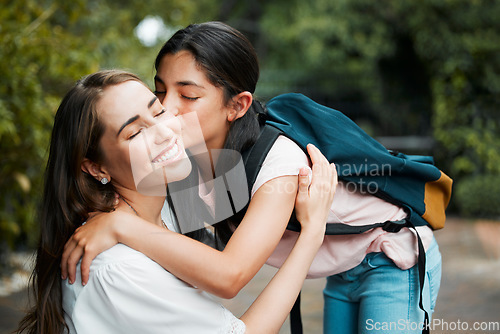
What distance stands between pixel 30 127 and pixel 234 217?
9.33 feet

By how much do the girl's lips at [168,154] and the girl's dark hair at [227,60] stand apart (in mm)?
238

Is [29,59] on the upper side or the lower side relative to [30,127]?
upper

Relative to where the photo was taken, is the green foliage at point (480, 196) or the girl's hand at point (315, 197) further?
the green foliage at point (480, 196)

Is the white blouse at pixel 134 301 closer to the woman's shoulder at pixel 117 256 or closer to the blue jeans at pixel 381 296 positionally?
the woman's shoulder at pixel 117 256

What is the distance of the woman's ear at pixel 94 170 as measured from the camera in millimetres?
1654

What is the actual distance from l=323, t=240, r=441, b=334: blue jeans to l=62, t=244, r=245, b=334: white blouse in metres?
0.62

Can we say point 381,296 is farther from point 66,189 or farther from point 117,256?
point 66,189

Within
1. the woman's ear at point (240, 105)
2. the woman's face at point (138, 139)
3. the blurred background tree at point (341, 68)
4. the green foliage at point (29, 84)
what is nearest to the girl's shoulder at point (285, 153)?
the woman's ear at point (240, 105)

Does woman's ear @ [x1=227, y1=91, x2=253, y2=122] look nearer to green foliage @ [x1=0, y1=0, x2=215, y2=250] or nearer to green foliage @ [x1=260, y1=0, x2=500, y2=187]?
green foliage @ [x1=0, y1=0, x2=215, y2=250]

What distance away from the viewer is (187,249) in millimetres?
1461

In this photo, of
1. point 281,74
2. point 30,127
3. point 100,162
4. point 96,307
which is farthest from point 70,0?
point 281,74

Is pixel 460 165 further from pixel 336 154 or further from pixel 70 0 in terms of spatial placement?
pixel 336 154

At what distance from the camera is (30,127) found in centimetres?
413

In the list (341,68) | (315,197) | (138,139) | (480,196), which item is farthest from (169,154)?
(341,68)
